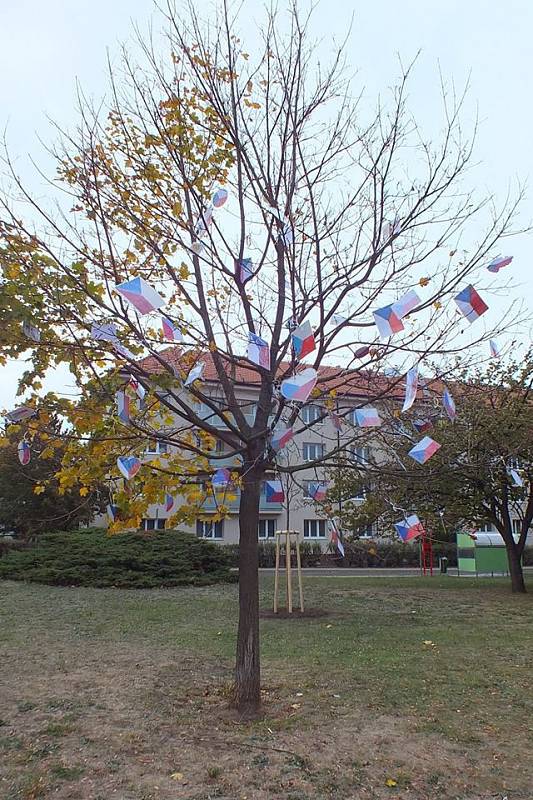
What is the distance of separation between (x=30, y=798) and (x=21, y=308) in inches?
128

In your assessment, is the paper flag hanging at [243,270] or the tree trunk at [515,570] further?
the tree trunk at [515,570]

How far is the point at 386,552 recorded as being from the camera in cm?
3525

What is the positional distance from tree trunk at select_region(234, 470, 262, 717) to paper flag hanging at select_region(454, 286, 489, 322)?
2401 mm

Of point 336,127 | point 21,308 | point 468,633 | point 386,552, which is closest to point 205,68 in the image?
point 336,127

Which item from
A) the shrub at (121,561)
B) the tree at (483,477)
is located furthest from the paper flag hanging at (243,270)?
the shrub at (121,561)

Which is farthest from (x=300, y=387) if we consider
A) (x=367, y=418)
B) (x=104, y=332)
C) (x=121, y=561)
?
(x=121, y=561)

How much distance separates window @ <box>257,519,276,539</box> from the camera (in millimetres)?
37531

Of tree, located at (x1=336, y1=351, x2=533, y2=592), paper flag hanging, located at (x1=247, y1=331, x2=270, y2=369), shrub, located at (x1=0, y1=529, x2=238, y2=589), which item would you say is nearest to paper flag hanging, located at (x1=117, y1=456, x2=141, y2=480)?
paper flag hanging, located at (x1=247, y1=331, x2=270, y2=369)

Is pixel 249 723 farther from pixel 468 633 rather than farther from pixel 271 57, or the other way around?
pixel 271 57

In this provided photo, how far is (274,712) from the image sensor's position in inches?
217

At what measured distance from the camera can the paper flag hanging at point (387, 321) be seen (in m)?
4.81

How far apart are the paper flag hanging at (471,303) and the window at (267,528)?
33.0 meters

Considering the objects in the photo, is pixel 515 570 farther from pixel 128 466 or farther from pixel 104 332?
pixel 104 332

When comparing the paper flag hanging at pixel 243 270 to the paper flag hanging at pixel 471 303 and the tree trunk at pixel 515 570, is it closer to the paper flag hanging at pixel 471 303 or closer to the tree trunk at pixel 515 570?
the paper flag hanging at pixel 471 303
